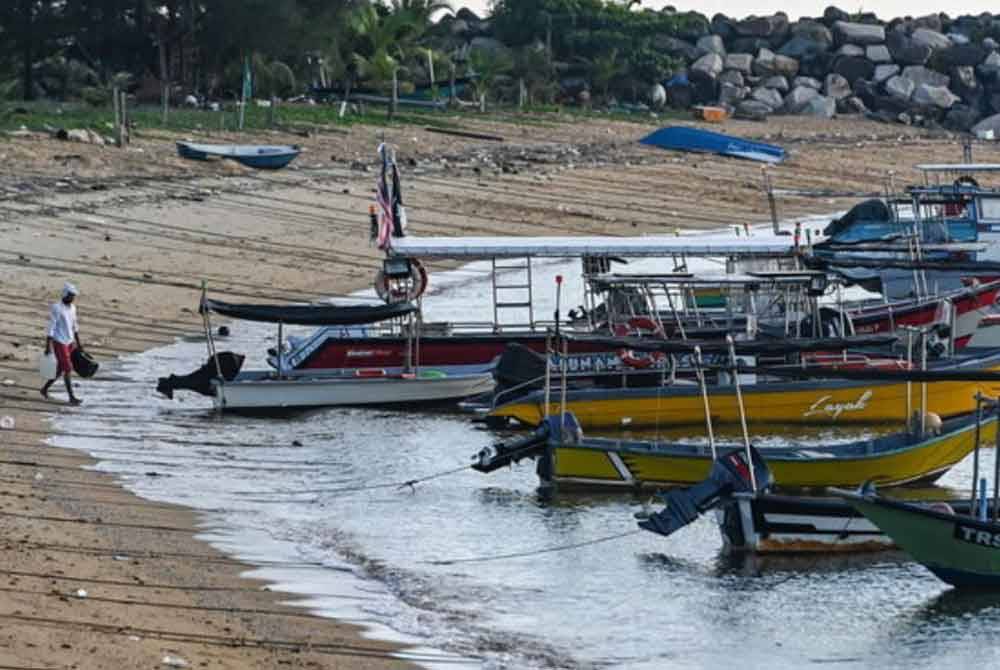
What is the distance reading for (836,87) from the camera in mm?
101875

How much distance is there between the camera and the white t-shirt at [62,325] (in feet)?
97.7

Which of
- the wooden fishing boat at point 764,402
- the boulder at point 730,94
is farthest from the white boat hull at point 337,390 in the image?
the boulder at point 730,94

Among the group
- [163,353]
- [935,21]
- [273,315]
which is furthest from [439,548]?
[935,21]

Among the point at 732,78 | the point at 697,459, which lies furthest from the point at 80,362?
the point at 732,78

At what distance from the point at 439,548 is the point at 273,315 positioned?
324 inches

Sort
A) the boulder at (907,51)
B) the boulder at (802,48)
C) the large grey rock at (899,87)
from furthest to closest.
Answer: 1. the boulder at (907,51)
2. the boulder at (802,48)
3. the large grey rock at (899,87)

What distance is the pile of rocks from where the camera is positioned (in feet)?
326

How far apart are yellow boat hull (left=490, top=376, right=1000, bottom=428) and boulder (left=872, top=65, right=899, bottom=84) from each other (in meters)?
72.9

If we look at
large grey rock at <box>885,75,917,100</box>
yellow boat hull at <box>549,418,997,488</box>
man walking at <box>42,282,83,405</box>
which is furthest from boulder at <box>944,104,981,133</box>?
man walking at <box>42,282,83,405</box>

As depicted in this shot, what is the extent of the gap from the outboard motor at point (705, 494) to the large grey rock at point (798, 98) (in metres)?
76.1

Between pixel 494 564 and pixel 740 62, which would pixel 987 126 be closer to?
pixel 740 62

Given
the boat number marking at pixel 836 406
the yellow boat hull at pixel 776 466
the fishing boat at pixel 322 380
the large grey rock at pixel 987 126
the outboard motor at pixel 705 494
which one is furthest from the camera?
the large grey rock at pixel 987 126

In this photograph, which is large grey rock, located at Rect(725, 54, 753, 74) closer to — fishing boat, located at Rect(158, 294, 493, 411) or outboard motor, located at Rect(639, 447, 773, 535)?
fishing boat, located at Rect(158, 294, 493, 411)

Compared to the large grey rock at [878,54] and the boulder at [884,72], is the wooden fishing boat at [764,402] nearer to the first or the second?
the boulder at [884,72]
